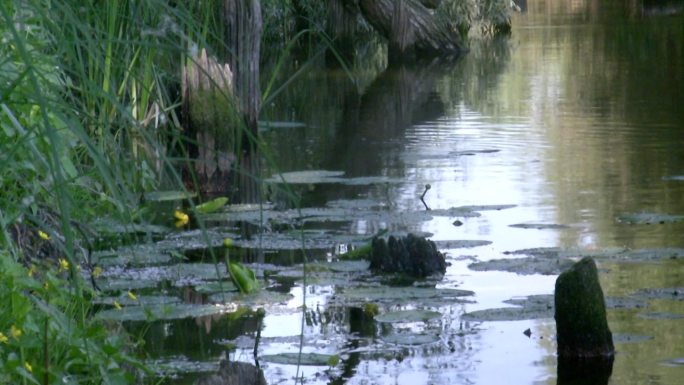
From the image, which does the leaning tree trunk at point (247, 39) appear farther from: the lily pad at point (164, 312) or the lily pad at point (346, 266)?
the lily pad at point (164, 312)

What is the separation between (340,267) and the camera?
652 cm

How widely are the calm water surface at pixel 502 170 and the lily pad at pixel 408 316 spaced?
0.04 meters

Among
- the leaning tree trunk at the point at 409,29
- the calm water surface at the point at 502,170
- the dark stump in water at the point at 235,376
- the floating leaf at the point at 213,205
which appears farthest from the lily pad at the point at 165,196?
the leaning tree trunk at the point at 409,29

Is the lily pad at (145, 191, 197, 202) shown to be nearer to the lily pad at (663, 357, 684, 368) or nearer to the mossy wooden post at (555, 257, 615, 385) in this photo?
the mossy wooden post at (555, 257, 615, 385)

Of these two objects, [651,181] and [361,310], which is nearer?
[361,310]

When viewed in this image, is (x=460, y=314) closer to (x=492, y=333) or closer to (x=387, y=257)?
(x=492, y=333)

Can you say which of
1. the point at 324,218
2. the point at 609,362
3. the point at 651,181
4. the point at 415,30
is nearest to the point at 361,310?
the point at 609,362

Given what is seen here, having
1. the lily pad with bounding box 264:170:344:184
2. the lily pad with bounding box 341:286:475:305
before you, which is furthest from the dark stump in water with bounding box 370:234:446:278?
the lily pad with bounding box 264:170:344:184

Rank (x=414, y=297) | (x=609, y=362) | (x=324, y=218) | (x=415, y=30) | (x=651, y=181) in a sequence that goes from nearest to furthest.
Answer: (x=609, y=362), (x=414, y=297), (x=324, y=218), (x=651, y=181), (x=415, y=30)

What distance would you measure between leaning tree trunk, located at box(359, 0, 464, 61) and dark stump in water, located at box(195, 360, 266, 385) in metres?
17.4

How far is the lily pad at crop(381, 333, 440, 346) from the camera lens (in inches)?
208

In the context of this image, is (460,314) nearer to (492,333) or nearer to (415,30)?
(492,333)

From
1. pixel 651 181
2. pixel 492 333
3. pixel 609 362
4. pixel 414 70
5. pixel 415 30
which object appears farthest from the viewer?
pixel 415 30

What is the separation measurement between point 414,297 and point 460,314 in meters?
0.29
